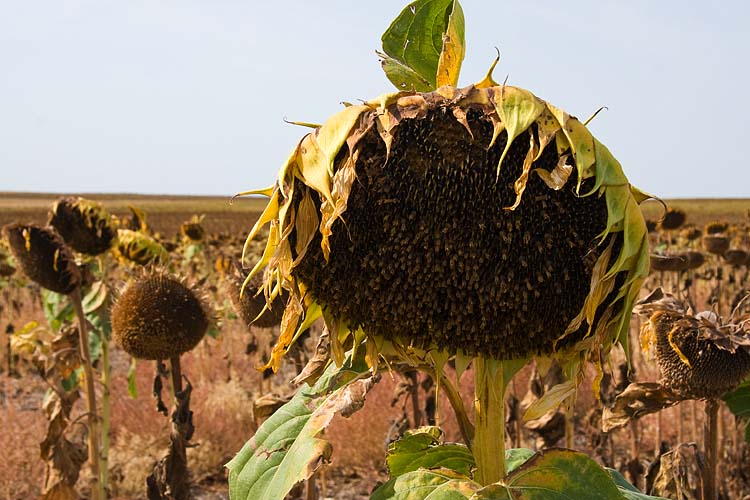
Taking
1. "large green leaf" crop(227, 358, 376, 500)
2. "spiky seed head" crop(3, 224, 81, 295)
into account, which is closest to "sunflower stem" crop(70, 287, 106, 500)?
"spiky seed head" crop(3, 224, 81, 295)

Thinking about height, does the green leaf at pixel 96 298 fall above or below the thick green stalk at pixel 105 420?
above

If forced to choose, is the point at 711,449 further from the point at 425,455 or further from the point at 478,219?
the point at 478,219

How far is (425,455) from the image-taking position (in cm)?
154

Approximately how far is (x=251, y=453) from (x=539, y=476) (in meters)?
0.58

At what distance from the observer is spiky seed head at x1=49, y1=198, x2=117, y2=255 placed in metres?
4.10

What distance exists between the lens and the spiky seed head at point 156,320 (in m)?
3.21

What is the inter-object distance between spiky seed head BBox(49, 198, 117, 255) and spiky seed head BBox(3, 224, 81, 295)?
63 centimetres

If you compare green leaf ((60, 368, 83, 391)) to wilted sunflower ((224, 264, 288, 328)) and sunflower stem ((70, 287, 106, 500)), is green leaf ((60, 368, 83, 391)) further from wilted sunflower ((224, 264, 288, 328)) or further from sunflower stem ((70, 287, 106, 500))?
wilted sunflower ((224, 264, 288, 328))

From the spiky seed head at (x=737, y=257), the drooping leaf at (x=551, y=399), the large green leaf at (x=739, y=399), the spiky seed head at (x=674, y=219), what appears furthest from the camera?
the spiky seed head at (x=674, y=219)

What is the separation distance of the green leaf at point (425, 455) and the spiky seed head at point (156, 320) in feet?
6.07

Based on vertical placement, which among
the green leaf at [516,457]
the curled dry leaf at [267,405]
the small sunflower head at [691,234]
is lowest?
the small sunflower head at [691,234]

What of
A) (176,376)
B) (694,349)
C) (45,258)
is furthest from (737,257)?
(45,258)

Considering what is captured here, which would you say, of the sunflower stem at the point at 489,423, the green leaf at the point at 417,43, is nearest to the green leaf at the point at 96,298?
the green leaf at the point at 417,43

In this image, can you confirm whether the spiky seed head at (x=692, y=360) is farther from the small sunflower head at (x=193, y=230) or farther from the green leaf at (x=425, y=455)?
the small sunflower head at (x=193, y=230)
